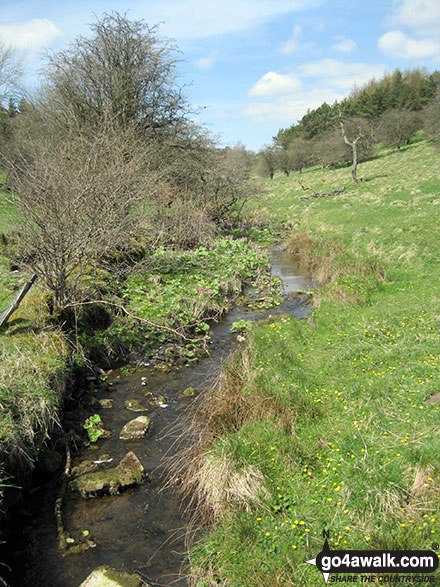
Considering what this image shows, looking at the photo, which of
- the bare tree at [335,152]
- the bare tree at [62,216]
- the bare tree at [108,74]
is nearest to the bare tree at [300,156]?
the bare tree at [335,152]

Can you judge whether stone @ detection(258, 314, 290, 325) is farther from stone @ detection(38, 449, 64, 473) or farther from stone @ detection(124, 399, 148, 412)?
stone @ detection(38, 449, 64, 473)

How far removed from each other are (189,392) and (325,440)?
323 centimetres

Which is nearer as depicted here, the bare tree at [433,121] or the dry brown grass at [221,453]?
the dry brown grass at [221,453]

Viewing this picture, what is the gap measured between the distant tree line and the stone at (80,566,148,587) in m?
32.4

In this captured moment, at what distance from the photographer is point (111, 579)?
4039 millimetres

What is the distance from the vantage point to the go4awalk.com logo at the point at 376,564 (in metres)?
3.48

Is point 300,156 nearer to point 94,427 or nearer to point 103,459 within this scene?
point 94,427

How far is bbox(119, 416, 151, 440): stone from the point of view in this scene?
21.6 ft

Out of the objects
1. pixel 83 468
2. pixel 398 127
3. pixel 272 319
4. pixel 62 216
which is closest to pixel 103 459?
pixel 83 468

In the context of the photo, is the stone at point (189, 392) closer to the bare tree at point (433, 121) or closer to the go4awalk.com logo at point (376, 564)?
the go4awalk.com logo at point (376, 564)

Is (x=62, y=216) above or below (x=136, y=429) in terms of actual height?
above

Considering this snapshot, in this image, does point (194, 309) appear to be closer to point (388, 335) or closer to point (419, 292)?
point (388, 335)

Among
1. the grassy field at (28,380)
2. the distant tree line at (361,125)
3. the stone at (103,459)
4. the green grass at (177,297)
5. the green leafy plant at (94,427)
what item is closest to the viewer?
the grassy field at (28,380)

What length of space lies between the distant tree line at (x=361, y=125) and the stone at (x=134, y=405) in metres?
29.5
